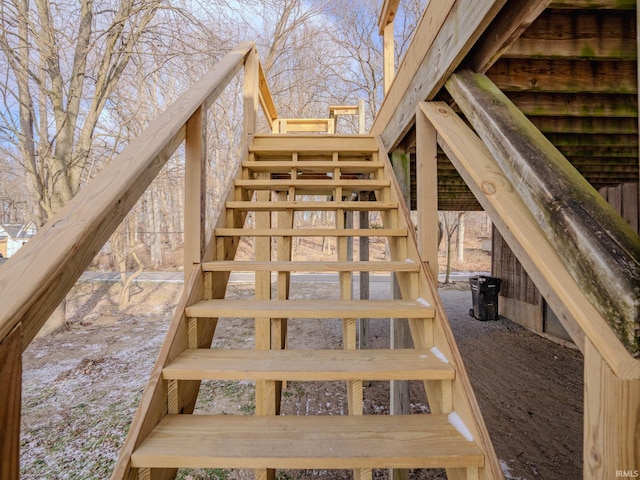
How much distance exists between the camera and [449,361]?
4.15ft

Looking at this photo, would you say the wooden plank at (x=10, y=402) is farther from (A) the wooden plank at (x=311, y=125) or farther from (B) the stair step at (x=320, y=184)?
(A) the wooden plank at (x=311, y=125)

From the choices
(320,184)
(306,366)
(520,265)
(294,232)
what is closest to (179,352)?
(306,366)

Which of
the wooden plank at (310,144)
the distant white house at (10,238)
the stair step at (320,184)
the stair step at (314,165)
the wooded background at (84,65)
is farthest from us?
the distant white house at (10,238)

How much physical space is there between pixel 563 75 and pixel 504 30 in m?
0.84

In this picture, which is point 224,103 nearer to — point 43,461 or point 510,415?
point 43,461

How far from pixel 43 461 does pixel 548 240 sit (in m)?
4.15

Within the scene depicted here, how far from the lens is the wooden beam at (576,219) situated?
617 mm

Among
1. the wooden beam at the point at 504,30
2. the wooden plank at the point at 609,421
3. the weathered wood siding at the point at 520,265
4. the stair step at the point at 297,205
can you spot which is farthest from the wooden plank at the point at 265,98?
the weathered wood siding at the point at 520,265

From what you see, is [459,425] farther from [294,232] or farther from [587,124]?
[587,124]

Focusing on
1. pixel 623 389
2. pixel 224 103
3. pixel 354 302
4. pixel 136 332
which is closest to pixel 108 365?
pixel 136 332

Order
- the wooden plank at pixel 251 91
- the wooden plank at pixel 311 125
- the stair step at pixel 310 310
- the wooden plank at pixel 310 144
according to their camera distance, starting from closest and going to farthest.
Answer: the stair step at pixel 310 310
the wooden plank at pixel 310 144
the wooden plank at pixel 251 91
the wooden plank at pixel 311 125

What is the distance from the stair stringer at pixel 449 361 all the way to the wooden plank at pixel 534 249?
0.46 m

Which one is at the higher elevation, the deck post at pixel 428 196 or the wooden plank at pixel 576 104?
the wooden plank at pixel 576 104

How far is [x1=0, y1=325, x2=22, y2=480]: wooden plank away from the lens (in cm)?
54
